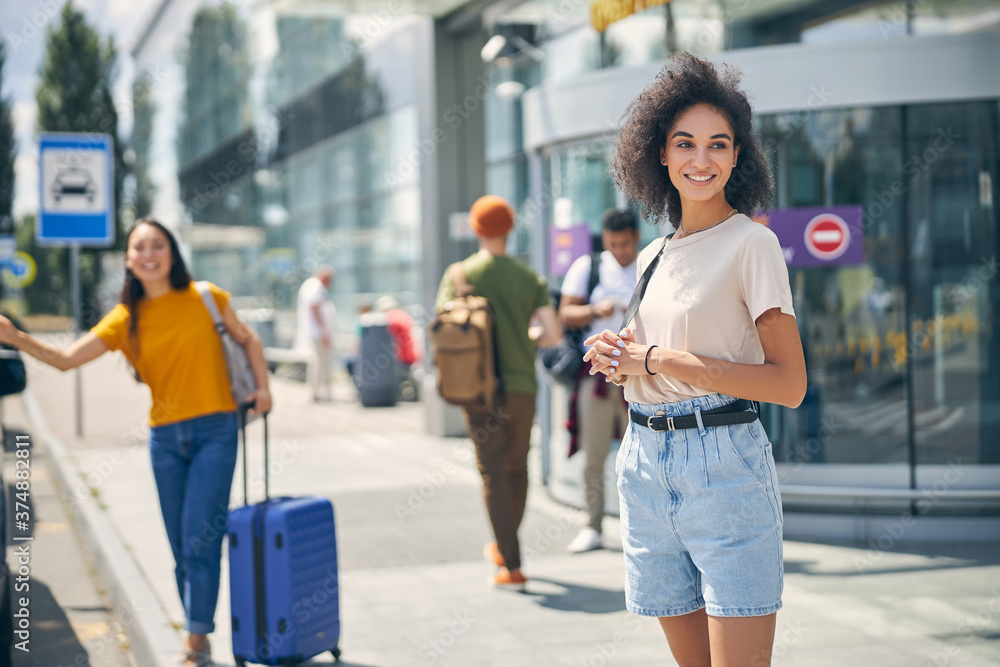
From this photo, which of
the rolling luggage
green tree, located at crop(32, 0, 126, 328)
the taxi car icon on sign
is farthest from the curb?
green tree, located at crop(32, 0, 126, 328)

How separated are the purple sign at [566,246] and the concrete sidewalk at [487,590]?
174cm

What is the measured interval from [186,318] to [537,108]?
3930 millimetres

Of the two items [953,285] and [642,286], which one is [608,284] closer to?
[953,285]

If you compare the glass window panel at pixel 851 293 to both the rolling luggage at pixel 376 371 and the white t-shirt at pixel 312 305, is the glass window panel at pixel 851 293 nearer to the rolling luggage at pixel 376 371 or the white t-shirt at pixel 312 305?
the rolling luggage at pixel 376 371

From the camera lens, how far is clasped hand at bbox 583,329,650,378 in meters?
2.39

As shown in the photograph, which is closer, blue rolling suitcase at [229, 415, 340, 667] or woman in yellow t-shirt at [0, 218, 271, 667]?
blue rolling suitcase at [229, 415, 340, 667]

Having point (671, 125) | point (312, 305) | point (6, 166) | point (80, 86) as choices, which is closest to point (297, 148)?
point (312, 305)

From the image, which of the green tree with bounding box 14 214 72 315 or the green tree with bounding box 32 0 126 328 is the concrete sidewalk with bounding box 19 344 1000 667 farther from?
the green tree with bounding box 14 214 72 315

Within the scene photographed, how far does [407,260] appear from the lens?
18938 millimetres

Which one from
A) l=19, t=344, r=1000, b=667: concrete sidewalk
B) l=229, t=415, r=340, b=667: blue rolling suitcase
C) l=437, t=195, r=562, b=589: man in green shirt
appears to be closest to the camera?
l=229, t=415, r=340, b=667: blue rolling suitcase

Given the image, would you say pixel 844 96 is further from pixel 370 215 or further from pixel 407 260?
pixel 370 215

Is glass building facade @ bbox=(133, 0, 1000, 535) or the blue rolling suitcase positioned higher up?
glass building facade @ bbox=(133, 0, 1000, 535)

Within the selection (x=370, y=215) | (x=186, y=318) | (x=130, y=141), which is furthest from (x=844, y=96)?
(x=130, y=141)

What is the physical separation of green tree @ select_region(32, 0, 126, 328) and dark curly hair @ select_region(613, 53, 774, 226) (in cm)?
4893
